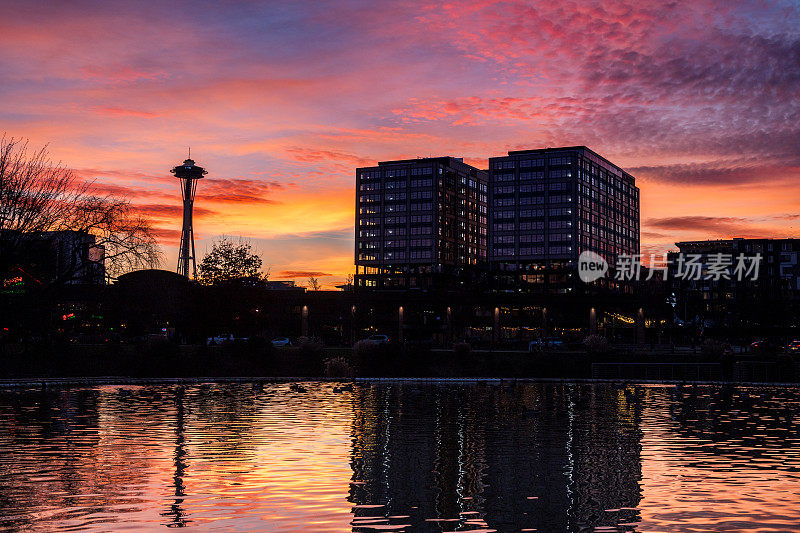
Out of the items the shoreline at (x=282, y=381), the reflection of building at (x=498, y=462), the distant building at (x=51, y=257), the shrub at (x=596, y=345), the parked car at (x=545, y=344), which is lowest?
the shoreline at (x=282, y=381)

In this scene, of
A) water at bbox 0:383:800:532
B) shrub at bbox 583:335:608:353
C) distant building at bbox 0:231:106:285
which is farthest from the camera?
shrub at bbox 583:335:608:353

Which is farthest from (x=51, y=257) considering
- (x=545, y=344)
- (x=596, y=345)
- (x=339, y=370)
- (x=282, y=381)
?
(x=545, y=344)

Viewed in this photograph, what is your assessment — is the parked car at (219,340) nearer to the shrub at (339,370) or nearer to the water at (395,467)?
the shrub at (339,370)

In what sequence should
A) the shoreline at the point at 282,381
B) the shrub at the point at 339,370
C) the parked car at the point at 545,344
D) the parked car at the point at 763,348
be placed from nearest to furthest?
the shoreline at the point at 282,381 < the shrub at the point at 339,370 < the parked car at the point at 763,348 < the parked car at the point at 545,344

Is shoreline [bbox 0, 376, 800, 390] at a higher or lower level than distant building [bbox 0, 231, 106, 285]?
lower

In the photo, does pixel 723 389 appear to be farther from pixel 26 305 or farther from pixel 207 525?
pixel 207 525

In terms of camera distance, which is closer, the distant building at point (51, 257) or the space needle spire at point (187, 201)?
the distant building at point (51, 257)

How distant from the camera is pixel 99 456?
19.4m

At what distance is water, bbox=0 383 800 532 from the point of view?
13078 mm

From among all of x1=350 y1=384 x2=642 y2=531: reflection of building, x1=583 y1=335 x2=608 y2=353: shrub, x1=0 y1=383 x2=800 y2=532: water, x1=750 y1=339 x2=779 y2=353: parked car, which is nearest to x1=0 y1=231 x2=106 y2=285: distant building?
x1=0 y1=383 x2=800 y2=532: water

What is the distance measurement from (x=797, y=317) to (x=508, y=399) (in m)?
137

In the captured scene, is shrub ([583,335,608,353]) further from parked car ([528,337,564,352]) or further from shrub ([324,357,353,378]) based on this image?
shrub ([324,357,353,378])

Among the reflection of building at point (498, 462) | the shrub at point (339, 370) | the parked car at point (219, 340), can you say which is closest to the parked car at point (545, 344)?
the parked car at point (219, 340)

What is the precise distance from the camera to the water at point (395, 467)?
1308cm
